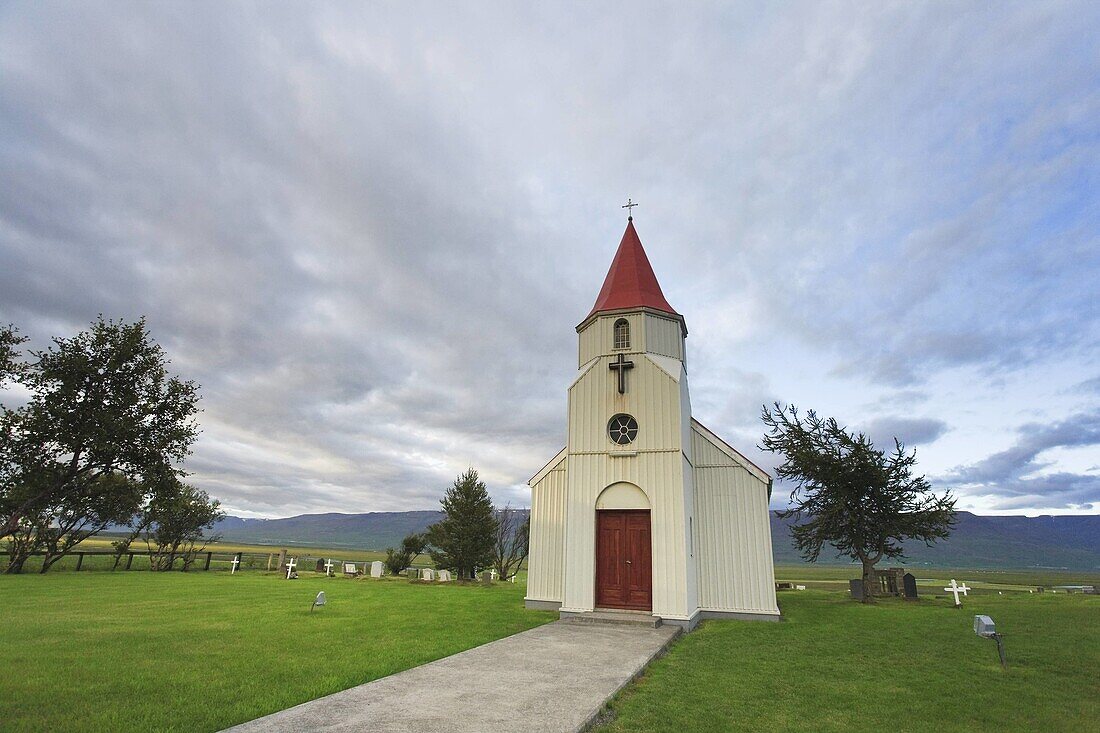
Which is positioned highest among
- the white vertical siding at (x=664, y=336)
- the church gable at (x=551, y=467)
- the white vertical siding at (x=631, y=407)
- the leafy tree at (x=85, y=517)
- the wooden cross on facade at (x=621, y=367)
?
the white vertical siding at (x=664, y=336)

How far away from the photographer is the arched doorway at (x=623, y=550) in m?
14.6

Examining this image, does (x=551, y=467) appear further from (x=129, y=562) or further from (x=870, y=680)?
(x=129, y=562)

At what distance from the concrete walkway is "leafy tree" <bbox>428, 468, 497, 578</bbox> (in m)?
21.7

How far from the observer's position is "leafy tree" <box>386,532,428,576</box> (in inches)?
1233

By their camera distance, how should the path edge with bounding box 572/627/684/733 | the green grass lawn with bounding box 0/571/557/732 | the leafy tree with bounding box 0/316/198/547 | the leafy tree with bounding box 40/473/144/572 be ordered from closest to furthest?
the path edge with bounding box 572/627/684/733 < the green grass lawn with bounding box 0/571/557/732 < the leafy tree with bounding box 0/316/198/547 < the leafy tree with bounding box 40/473/144/572

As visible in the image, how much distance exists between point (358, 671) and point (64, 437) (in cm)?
1061

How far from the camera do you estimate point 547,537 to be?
58.5 feet

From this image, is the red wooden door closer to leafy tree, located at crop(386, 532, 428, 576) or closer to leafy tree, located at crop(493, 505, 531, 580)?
leafy tree, located at crop(386, 532, 428, 576)

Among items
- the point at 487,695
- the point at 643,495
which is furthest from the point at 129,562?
the point at 487,695

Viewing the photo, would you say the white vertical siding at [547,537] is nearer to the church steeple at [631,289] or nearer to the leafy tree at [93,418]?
the church steeple at [631,289]

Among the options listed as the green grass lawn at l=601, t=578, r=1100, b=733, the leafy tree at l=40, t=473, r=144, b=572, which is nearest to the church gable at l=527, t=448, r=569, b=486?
the green grass lawn at l=601, t=578, r=1100, b=733

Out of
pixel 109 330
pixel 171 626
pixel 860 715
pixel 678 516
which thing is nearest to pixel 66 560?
pixel 109 330

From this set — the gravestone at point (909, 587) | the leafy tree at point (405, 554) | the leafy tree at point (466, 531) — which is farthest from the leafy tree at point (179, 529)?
Result: the gravestone at point (909, 587)

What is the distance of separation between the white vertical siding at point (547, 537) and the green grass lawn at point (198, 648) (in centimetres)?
105
